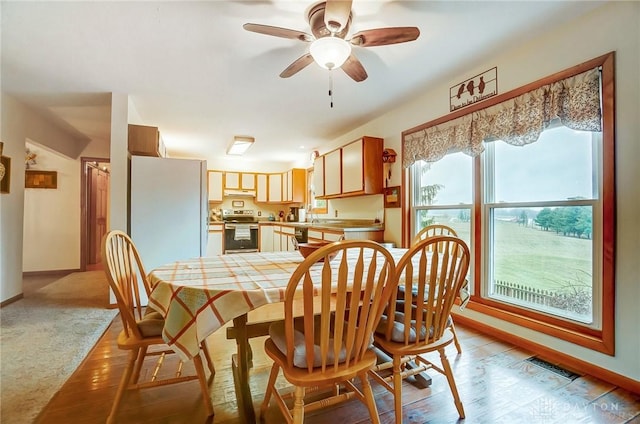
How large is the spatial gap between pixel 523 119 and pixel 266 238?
4.98m

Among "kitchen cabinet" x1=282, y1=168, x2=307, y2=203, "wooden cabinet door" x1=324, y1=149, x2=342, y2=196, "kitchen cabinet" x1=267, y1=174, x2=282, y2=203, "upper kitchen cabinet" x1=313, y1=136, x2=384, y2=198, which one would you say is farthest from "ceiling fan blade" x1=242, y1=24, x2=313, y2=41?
"kitchen cabinet" x1=267, y1=174, x2=282, y2=203

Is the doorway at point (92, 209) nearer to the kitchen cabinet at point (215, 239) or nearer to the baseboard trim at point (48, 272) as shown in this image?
the baseboard trim at point (48, 272)

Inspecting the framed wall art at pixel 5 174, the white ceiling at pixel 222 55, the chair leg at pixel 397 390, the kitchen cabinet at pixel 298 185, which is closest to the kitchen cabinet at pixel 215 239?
the kitchen cabinet at pixel 298 185

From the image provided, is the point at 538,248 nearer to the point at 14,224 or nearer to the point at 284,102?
the point at 284,102

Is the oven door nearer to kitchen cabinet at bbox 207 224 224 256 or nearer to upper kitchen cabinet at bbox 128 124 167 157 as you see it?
kitchen cabinet at bbox 207 224 224 256

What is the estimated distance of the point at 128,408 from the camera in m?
1.48

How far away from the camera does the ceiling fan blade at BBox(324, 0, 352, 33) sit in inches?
54.6

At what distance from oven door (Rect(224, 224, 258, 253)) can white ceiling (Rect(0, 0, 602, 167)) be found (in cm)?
251

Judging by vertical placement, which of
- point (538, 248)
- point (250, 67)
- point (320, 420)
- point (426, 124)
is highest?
point (250, 67)

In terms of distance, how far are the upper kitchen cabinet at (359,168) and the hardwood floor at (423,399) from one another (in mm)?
2167

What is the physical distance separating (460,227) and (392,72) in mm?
1589

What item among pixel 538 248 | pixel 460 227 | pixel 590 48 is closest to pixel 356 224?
pixel 460 227

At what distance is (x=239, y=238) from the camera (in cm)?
583

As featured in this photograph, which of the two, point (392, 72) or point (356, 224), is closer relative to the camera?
point (392, 72)
